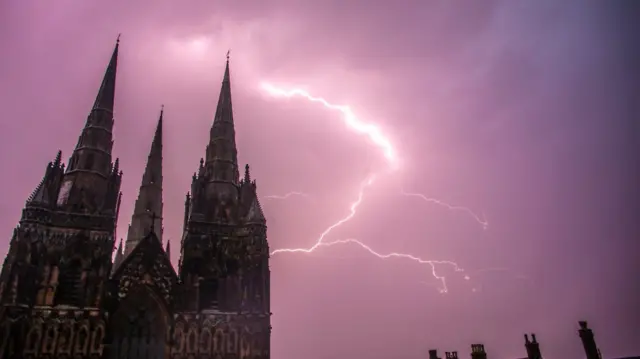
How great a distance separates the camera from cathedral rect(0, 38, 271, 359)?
75.9 ft

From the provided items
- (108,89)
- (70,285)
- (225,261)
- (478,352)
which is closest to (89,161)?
(108,89)

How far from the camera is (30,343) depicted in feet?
72.9

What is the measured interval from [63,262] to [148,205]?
11.4 metres

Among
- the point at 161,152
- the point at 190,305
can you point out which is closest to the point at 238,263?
the point at 190,305

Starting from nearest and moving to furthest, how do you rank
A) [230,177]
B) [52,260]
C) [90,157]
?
[52,260]
[90,157]
[230,177]

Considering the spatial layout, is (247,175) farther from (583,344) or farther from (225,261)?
(583,344)

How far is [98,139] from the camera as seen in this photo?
98.8 feet

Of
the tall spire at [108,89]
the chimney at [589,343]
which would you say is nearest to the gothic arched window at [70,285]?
the tall spire at [108,89]

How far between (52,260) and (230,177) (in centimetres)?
1153

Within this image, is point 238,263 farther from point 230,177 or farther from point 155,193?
point 155,193

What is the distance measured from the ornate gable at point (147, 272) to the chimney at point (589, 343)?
970 inches

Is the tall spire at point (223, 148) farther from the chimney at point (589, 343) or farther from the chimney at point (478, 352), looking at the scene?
the chimney at point (589, 343)

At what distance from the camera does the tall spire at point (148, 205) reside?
35.2 m

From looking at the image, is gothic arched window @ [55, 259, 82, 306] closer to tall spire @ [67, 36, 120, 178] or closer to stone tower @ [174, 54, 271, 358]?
stone tower @ [174, 54, 271, 358]
